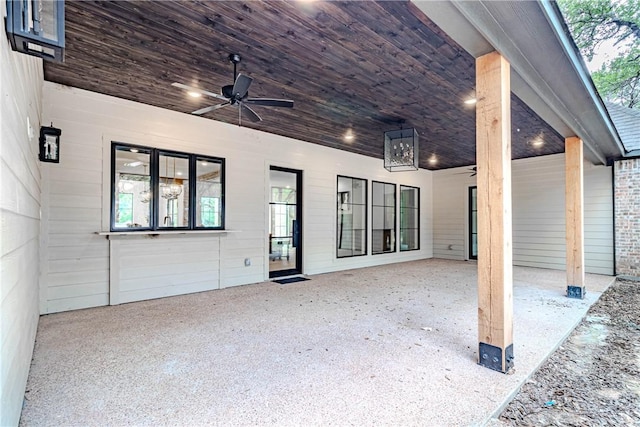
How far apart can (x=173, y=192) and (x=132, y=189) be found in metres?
0.57

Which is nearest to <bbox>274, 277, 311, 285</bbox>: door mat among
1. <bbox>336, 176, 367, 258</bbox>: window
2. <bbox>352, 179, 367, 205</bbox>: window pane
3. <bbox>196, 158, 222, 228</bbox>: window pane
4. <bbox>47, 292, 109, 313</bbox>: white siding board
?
<bbox>336, 176, 367, 258</bbox>: window

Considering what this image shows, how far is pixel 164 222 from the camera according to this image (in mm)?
4855

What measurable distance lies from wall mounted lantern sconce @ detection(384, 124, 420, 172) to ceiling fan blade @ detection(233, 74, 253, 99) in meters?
2.85

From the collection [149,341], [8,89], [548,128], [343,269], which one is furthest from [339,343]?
[548,128]

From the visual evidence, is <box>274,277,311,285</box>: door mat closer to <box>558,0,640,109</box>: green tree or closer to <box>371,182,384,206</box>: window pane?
<box>371,182,384,206</box>: window pane

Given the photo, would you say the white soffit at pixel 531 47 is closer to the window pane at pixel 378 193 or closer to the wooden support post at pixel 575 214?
the wooden support post at pixel 575 214

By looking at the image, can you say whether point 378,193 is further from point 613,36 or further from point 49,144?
point 613,36

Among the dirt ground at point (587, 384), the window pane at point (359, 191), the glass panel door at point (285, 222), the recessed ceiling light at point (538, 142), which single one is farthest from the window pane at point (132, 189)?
the recessed ceiling light at point (538, 142)

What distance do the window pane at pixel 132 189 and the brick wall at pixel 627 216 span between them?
919 centimetres

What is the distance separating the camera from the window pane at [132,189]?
176 inches

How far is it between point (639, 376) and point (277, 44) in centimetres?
421

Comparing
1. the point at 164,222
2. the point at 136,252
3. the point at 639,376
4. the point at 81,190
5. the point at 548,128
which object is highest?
the point at 548,128

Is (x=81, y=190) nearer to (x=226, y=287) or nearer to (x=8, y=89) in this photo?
(x=226, y=287)

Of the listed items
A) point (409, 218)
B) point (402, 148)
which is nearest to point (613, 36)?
point (409, 218)
